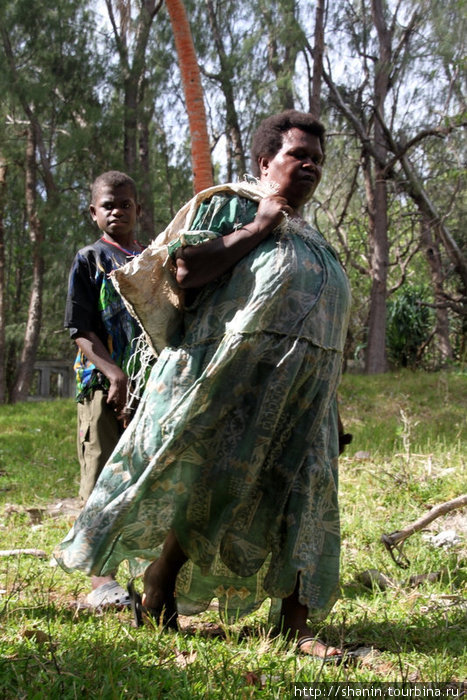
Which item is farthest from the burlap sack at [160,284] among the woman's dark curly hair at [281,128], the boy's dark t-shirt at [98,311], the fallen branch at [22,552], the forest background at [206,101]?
the forest background at [206,101]

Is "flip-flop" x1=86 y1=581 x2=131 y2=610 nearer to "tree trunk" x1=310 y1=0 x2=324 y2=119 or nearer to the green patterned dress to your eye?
the green patterned dress

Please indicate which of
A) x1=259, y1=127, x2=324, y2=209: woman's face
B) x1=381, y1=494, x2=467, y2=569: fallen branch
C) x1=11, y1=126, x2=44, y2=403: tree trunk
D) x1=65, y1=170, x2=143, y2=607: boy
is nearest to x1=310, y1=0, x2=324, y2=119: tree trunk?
x1=11, y1=126, x2=44, y2=403: tree trunk

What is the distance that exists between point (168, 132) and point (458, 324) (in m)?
7.23

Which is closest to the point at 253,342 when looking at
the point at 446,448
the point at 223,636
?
the point at 223,636

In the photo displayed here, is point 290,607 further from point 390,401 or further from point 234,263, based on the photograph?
point 390,401

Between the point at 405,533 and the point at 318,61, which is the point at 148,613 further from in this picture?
the point at 318,61

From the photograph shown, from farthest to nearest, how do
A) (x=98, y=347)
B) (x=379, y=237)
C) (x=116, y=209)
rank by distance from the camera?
(x=379, y=237) → (x=116, y=209) → (x=98, y=347)

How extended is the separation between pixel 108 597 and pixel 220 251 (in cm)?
140

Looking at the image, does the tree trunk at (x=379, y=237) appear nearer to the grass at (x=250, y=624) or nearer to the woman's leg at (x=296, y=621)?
the grass at (x=250, y=624)

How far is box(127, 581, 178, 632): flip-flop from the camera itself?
91.7 inches

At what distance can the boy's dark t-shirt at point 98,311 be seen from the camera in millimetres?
2934

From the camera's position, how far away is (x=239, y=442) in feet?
7.21

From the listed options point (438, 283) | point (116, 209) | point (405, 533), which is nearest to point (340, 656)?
point (405, 533)

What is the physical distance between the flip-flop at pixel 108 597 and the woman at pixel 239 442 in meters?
0.29
